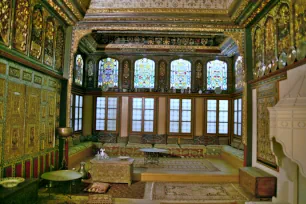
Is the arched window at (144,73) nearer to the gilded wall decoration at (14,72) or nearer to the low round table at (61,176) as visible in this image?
the low round table at (61,176)

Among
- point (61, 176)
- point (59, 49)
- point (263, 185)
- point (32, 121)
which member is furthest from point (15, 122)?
point (263, 185)

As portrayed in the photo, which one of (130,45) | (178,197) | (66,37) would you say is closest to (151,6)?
(66,37)

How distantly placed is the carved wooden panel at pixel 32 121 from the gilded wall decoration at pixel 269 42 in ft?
18.4

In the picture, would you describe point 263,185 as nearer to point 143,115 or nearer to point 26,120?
point 26,120

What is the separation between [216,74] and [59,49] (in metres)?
7.04

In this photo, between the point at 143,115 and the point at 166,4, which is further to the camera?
the point at 143,115

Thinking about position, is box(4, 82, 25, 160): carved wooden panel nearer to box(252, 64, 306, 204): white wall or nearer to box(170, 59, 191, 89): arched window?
box(252, 64, 306, 204): white wall

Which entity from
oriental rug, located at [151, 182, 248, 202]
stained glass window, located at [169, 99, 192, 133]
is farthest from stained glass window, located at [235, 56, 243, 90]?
oriental rug, located at [151, 182, 248, 202]

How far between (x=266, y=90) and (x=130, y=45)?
252 inches

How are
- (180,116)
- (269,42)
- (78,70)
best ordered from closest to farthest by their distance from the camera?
(269,42) → (78,70) → (180,116)

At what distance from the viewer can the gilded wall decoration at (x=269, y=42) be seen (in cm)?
641

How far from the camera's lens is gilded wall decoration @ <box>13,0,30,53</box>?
5.28 metres

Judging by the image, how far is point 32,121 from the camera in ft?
19.8

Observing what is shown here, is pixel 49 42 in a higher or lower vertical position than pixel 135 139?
higher
